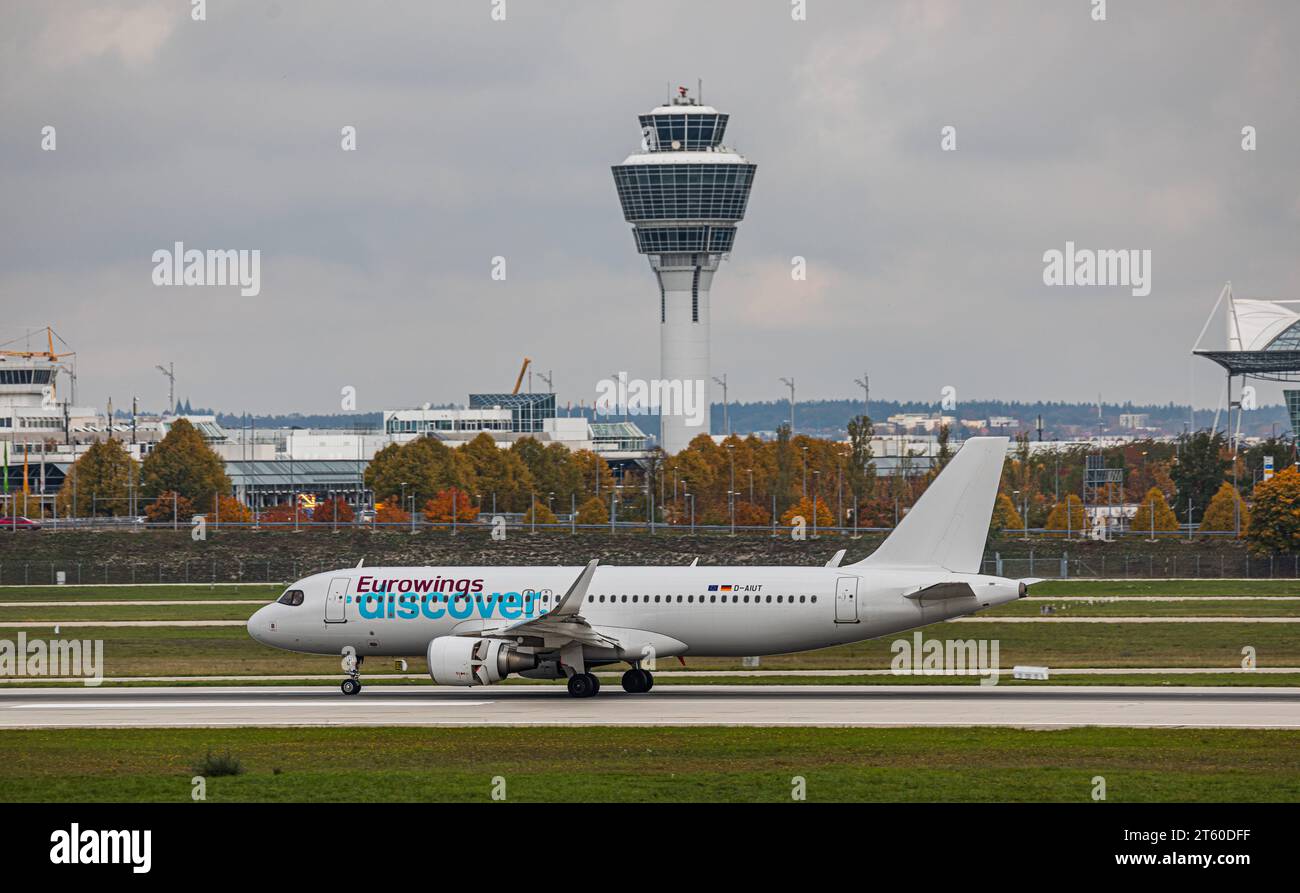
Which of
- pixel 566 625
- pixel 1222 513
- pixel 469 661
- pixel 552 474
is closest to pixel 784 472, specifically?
pixel 552 474

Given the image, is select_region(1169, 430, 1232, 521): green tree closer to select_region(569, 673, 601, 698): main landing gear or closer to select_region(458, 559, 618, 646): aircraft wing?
select_region(569, 673, 601, 698): main landing gear

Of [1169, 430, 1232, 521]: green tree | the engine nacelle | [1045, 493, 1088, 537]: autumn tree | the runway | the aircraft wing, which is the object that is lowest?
the runway

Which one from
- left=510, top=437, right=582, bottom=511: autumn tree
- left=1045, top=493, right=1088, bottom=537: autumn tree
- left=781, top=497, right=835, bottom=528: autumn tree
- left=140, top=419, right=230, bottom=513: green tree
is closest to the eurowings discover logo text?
left=781, top=497, right=835, bottom=528: autumn tree

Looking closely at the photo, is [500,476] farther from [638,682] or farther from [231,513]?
[638,682]

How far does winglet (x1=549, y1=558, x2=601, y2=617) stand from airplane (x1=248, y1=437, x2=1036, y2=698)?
0.15 ft

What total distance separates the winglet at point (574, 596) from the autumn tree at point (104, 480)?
134m

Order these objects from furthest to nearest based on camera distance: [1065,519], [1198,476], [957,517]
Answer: [1198,476] → [1065,519] → [957,517]

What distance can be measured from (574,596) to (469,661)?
10.8 ft

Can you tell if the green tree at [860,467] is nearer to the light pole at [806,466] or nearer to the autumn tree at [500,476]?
the light pole at [806,466]

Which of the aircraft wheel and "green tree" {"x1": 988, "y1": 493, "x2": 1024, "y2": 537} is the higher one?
"green tree" {"x1": 988, "y1": 493, "x2": 1024, "y2": 537}

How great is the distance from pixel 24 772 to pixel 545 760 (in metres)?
9.78

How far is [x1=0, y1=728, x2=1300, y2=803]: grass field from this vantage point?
30.1 metres

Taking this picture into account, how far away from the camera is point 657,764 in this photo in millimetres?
33812
